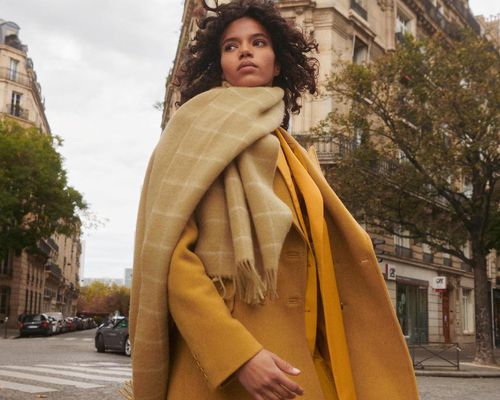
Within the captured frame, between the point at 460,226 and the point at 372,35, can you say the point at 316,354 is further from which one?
the point at 372,35

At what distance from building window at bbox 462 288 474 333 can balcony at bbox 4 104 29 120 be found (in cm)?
3612

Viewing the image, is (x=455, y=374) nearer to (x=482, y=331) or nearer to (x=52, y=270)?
(x=482, y=331)

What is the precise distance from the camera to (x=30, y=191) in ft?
111

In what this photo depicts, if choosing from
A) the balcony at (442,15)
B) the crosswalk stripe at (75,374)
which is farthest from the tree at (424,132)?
the balcony at (442,15)

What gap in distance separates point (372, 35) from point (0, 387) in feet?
69.2

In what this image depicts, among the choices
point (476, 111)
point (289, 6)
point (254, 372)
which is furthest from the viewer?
point (289, 6)

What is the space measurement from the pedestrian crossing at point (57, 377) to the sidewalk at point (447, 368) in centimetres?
731

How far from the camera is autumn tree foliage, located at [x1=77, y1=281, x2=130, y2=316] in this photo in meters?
102

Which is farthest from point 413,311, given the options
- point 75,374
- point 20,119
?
point 20,119

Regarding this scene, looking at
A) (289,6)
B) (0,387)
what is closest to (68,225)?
(289,6)

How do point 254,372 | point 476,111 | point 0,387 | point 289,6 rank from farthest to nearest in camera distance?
point 289,6 → point 476,111 → point 0,387 → point 254,372

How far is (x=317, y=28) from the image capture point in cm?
2369

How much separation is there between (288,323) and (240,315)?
123mm

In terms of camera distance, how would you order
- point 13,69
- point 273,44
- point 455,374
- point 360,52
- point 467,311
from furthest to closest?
point 13,69 < point 467,311 < point 360,52 < point 455,374 < point 273,44
